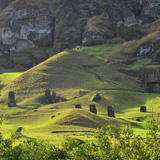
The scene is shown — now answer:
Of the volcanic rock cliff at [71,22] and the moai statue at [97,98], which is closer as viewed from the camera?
the moai statue at [97,98]

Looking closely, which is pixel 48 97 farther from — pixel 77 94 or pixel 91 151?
pixel 91 151

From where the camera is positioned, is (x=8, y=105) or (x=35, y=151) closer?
(x=35, y=151)

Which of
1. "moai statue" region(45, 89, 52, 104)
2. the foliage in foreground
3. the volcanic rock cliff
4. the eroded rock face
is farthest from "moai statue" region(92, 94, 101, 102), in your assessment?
the eroded rock face

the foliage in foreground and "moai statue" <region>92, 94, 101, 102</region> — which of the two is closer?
the foliage in foreground

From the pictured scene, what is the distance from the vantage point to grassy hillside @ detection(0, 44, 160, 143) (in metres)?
45.8

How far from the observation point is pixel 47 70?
80.2m

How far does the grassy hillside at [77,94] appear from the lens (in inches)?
1802

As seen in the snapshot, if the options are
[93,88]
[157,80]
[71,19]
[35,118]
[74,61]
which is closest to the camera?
[35,118]

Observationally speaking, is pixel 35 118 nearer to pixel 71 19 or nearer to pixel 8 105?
pixel 8 105

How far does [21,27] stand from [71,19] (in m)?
19.2

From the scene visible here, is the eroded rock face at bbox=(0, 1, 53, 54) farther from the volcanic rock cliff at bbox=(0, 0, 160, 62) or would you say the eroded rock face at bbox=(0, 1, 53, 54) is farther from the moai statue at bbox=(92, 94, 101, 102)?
the moai statue at bbox=(92, 94, 101, 102)

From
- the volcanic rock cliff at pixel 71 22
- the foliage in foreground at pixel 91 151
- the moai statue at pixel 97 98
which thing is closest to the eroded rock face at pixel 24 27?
the volcanic rock cliff at pixel 71 22

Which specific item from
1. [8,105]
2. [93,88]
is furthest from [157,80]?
[8,105]

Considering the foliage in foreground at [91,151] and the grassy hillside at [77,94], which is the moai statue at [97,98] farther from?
the foliage in foreground at [91,151]
